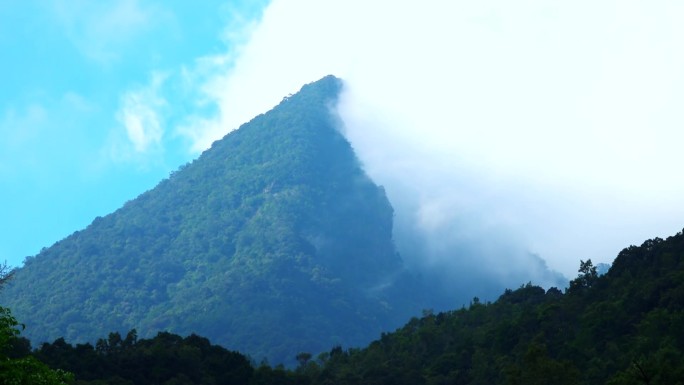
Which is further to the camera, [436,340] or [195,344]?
[436,340]

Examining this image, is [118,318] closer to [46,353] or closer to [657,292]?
[46,353]

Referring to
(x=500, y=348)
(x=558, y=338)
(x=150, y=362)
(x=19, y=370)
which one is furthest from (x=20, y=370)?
(x=500, y=348)

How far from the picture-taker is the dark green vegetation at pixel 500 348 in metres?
85.2

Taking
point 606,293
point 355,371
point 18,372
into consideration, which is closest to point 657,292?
point 606,293

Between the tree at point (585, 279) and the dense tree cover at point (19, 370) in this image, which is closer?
the dense tree cover at point (19, 370)

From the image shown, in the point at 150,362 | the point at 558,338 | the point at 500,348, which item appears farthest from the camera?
the point at 500,348

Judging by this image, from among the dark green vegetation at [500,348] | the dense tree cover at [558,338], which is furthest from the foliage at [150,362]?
the dense tree cover at [558,338]

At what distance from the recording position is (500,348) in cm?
10388

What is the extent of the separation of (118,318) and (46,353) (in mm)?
108849

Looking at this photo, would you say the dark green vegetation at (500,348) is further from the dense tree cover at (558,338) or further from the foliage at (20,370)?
the foliage at (20,370)

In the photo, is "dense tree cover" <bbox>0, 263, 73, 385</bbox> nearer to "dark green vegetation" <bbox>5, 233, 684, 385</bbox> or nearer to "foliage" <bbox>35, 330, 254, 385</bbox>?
"dark green vegetation" <bbox>5, 233, 684, 385</bbox>

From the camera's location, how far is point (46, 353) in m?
90.6

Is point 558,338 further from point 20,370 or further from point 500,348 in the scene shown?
point 20,370

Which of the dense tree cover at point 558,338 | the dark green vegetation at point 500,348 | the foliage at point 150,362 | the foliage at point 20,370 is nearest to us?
the foliage at point 20,370
